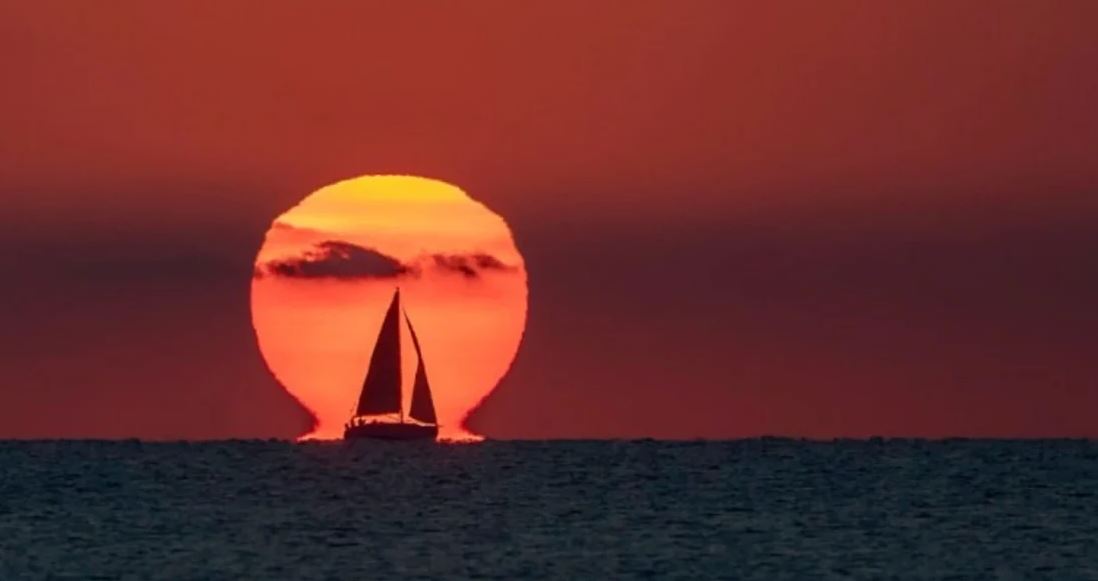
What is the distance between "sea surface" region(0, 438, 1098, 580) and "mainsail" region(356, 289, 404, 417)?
3047mm

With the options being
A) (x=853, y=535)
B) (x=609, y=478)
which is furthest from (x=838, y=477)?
(x=853, y=535)

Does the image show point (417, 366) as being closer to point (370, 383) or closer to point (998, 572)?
point (370, 383)

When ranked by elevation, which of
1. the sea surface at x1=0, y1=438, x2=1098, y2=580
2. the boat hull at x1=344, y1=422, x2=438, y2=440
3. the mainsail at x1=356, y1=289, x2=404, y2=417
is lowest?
the sea surface at x1=0, y1=438, x2=1098, y2=580

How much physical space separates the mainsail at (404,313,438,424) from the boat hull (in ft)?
1.85

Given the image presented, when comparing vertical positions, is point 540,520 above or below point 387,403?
below

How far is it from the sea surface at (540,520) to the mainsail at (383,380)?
3047mm

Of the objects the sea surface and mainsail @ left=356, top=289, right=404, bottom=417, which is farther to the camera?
mainsail @ left=356, top=289, right=404, bottom=417

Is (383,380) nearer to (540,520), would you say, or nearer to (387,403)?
(387,403)

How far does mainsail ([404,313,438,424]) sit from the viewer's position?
16288 cm

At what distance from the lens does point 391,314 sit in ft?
557

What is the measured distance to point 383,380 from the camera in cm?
16862

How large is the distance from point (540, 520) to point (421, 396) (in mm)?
58604

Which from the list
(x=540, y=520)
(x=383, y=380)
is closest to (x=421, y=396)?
(x=383, y=380)

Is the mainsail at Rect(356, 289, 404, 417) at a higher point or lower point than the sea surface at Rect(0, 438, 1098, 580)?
higher
